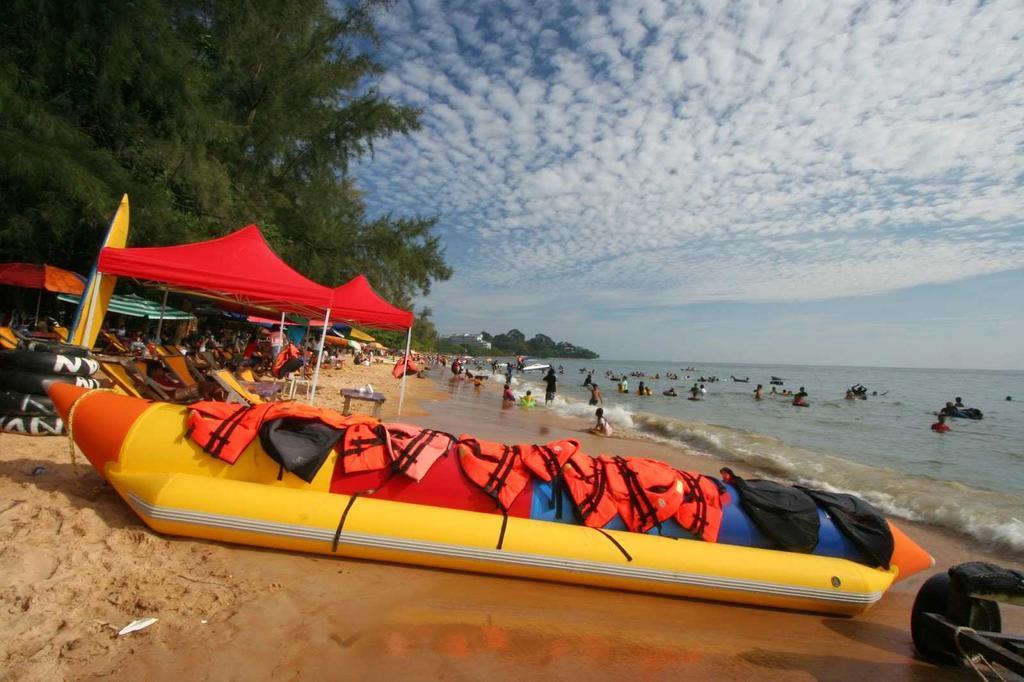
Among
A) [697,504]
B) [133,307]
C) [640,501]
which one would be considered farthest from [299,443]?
[133,307]

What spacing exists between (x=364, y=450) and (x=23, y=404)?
3689 millimetres

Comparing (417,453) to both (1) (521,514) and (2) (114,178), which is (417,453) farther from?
(2) (114,178)

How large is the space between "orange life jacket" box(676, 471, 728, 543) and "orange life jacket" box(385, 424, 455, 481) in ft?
5.94

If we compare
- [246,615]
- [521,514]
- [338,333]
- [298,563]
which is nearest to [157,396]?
[298,563]

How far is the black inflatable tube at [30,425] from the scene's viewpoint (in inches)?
185

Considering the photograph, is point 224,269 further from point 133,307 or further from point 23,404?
point 133,307

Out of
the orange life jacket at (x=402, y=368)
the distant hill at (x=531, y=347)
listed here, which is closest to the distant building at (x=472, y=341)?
the distant hill at (x=531, y=347)

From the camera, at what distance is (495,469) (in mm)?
3703

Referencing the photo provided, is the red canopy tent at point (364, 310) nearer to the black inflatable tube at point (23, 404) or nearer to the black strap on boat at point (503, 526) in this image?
the black inflatable tube at point (23, 404)

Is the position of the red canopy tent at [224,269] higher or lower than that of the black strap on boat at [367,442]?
higher

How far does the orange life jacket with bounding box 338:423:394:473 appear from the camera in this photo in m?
3.56

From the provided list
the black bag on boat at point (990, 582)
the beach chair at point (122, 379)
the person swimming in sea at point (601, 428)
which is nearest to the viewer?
the black bag on boat at point (990, 582)

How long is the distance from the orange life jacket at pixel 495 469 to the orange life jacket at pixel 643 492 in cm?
68

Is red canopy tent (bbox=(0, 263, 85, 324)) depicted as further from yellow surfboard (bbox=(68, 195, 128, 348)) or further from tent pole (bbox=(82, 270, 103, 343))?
tent pole (bbox=(82, 270, 103, 343))
